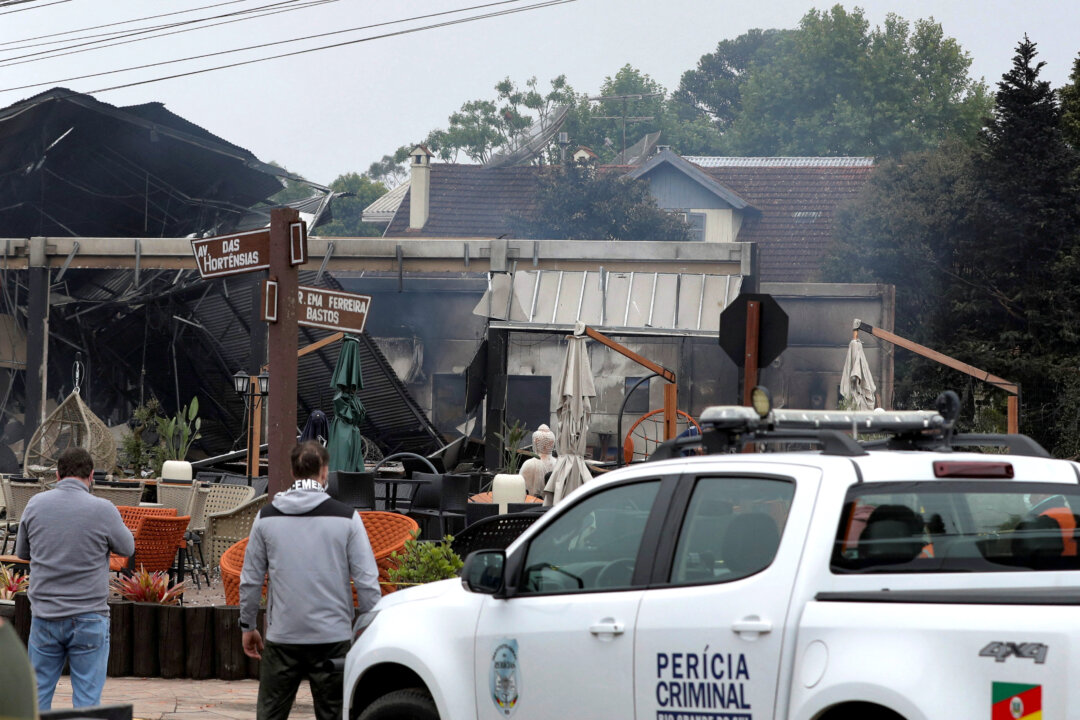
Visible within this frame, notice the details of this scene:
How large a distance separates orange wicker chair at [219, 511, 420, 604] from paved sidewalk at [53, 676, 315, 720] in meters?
0.70

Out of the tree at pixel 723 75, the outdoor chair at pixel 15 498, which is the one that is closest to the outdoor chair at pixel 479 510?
the outdoor chair at pixel 15 498

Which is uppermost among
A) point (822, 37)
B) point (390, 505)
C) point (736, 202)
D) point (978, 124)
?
point (822, 37)

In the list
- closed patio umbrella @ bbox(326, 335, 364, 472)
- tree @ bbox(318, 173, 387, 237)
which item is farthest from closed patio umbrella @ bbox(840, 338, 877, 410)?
tree @ bbox(318, 173, 387, 237)

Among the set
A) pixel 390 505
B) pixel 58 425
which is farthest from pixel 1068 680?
pixel 58 425

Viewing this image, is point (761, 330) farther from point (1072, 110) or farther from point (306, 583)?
point (1072, 110)

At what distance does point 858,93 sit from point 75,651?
172 feet

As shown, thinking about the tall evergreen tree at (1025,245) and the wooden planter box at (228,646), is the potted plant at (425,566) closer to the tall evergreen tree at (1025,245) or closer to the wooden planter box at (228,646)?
the wooden planter box at (228,646)

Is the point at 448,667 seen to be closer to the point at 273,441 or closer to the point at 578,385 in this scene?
the point at 273,441

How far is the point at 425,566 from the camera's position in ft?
26.7

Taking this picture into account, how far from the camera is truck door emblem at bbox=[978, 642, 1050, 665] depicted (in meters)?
3.32

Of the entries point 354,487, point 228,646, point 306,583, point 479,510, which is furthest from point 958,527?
point 354,487

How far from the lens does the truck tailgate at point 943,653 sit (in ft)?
10.9

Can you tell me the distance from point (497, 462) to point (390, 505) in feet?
17.3

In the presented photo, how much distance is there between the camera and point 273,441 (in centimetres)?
809
